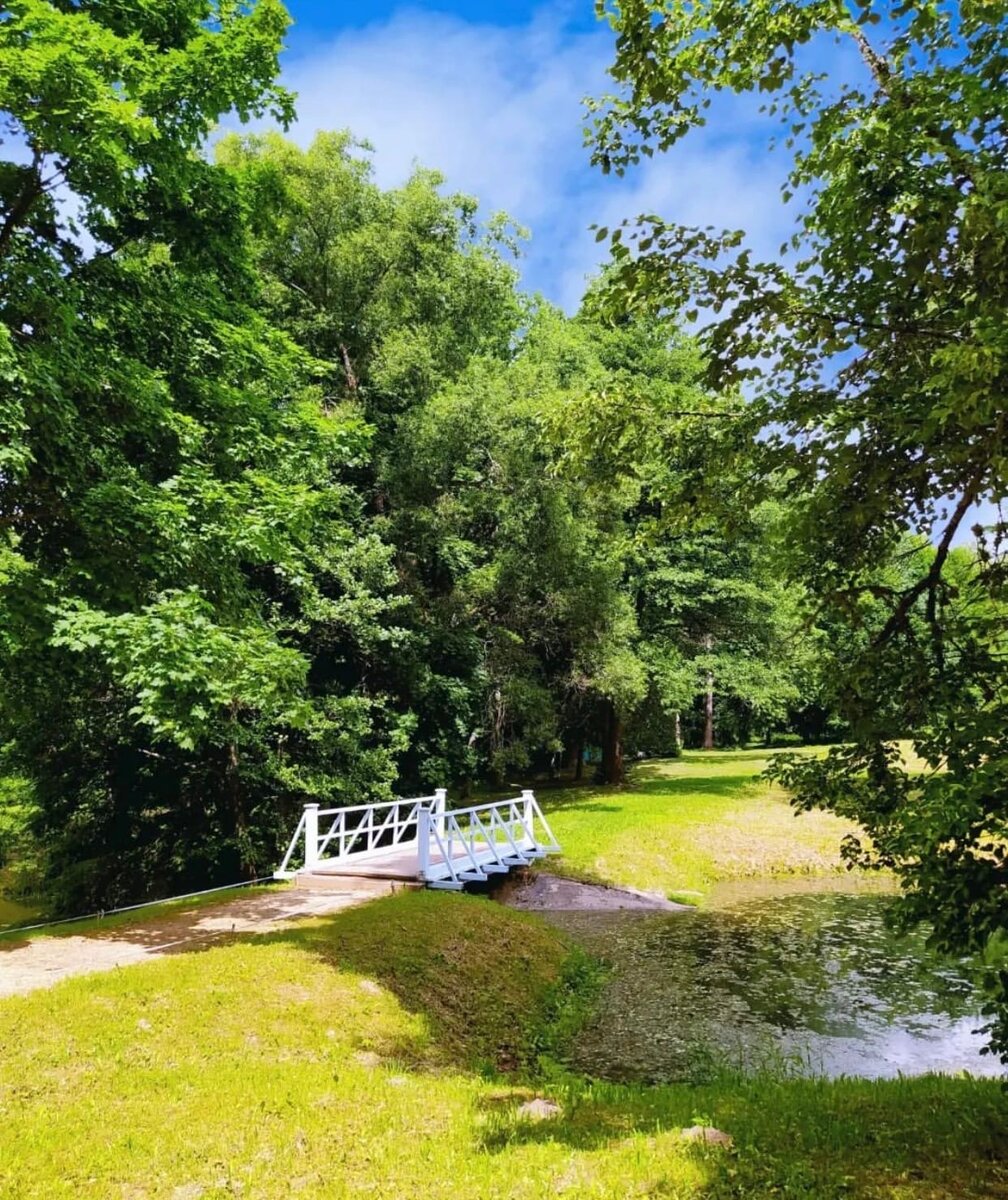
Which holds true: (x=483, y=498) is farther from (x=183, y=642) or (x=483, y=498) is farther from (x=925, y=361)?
(x=925, y=361)

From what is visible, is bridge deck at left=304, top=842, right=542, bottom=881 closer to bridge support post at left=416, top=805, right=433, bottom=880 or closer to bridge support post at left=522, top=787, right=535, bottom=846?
bridge support post at left=416, top=805, right=433, bottom=880

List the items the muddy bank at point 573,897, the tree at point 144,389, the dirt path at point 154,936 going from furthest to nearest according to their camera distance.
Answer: the muddy bank at point 573,897 < the dirt path at point 154,936 < the tree at point 144,389

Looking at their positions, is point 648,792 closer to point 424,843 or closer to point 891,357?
point 424,843

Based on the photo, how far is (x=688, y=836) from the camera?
2088 centimetres

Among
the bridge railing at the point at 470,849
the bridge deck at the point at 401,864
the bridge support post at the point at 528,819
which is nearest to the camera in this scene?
the bridge railing at the point at 470,849

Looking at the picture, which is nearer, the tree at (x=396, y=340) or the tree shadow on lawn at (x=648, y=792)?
the tree at (x=396, y=340)

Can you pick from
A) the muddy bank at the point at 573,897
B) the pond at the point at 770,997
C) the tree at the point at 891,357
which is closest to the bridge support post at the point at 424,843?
the pond at the point at 770,997

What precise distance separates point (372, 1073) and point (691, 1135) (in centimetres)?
294

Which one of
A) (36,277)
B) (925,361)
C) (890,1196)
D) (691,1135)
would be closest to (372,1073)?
(691,1135)

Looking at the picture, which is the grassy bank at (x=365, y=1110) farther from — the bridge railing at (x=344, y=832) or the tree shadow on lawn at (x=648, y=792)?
the tree shadow on lawn at (x=648, y=792)

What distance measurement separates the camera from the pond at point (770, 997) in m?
8.98

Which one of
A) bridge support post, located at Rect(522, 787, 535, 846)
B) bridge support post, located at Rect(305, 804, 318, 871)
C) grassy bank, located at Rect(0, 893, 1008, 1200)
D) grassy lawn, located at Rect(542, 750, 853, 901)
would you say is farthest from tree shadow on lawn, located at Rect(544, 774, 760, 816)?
grassy bank, located at Rect(0, 893, 1008, 1200)

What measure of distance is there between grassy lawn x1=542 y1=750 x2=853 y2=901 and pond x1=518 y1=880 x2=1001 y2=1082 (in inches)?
91.0

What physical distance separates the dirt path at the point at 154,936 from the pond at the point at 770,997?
464 cm
